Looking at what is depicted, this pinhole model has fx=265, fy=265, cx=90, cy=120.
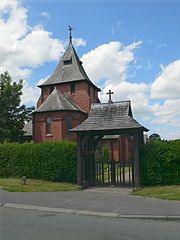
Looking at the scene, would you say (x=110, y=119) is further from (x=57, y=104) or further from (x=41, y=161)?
(x=57, y=104)

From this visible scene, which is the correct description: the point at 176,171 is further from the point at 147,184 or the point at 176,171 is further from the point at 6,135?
the point at 6,135

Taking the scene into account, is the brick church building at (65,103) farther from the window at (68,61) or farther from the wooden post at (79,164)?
the wooden post at (79,164)

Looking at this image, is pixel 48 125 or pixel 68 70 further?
pixel 68 70

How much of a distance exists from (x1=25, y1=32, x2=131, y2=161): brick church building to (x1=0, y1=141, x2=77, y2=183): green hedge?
10001 mm

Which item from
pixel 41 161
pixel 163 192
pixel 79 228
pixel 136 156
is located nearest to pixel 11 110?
pixel 41 161

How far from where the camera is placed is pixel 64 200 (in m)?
11.1

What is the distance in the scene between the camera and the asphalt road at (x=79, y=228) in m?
6.08

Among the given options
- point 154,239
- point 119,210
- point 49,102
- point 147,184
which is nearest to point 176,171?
point 147,184

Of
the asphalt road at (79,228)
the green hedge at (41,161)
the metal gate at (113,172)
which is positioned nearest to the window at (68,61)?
the green hedge at (41,161)

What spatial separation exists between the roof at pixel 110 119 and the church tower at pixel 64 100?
1471cm

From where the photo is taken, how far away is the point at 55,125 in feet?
102

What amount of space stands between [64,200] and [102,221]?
3.72 m

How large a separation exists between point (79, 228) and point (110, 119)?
368 inches

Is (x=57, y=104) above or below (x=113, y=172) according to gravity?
above
